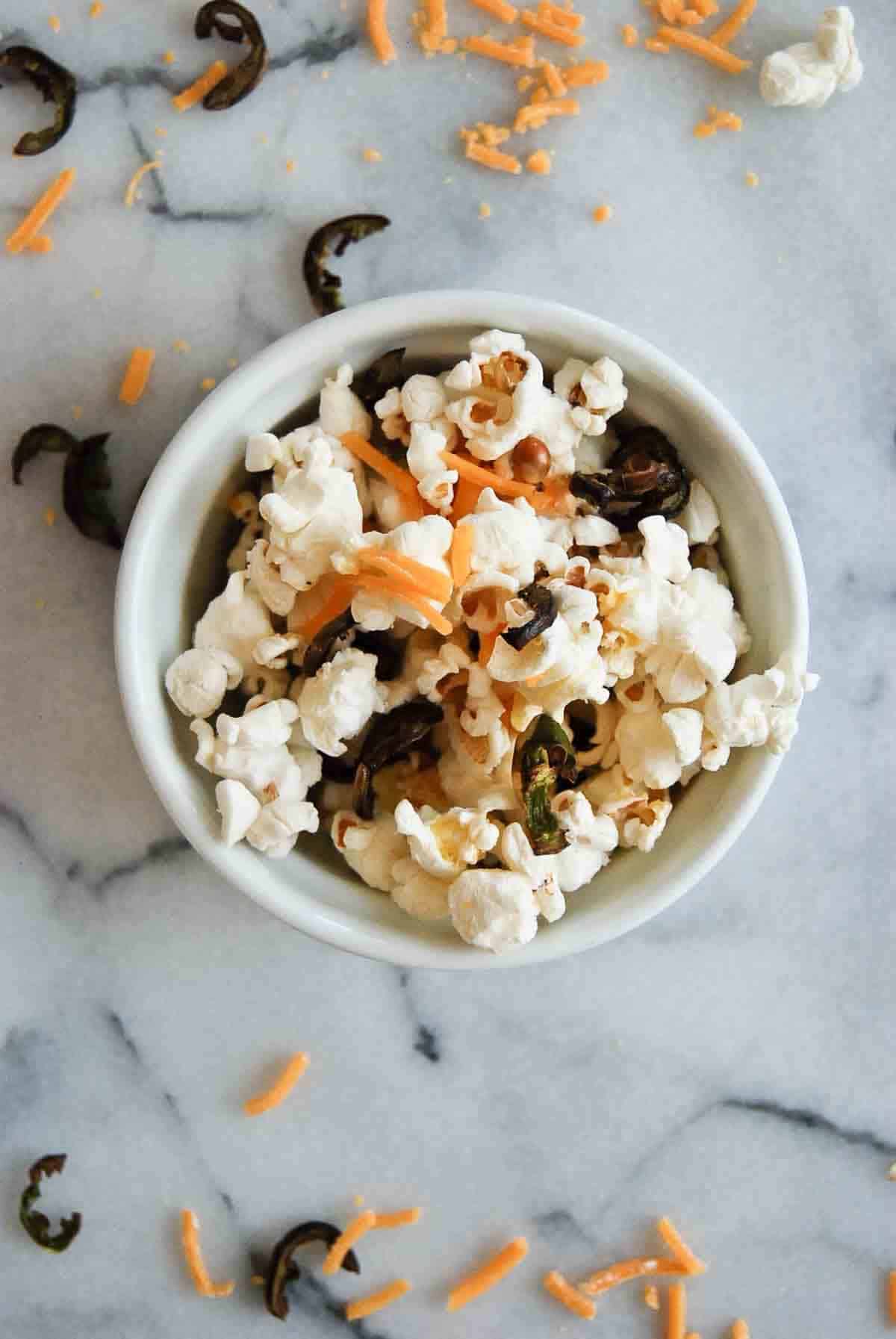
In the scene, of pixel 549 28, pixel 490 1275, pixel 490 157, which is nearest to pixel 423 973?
pixel 490 1275

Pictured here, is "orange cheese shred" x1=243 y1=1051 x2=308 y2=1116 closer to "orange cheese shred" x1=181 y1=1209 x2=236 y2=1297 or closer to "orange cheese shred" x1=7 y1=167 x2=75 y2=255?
"orange cheese shred" x1=181 y1=1209 x2=236 y2=1297

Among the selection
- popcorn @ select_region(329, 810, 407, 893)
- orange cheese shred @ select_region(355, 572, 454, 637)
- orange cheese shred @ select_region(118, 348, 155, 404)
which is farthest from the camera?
orange cheese shred @ select_region(118, 348, 155, 404)

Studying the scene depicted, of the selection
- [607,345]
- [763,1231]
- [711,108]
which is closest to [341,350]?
[607,345]

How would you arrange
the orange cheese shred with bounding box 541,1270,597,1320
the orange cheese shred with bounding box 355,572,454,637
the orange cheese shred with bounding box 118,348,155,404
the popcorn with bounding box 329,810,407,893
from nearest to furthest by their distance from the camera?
the orange cheese shred with bounding box 355,572,454,637, the popcorn with bounding box 329,810,407,893, the orange cheese shred with bounding box 118,348,155,404, the orange cheese shred with bounding box 541,1270,597,1320

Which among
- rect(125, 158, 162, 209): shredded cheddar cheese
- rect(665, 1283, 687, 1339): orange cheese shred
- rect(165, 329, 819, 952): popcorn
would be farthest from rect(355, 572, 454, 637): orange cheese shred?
rect(665, 1283, 687, 1339): orange cheese shred

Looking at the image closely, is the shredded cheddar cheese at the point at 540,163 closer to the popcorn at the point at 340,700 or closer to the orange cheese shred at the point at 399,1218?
the popcorn at the point at 340,700

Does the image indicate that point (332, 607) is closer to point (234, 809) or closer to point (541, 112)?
point (234, 809)
